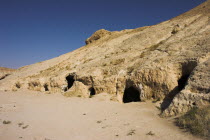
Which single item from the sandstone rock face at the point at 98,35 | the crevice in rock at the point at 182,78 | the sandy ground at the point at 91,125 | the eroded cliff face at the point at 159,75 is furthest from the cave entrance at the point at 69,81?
the sandstone rock face at the point at 98,35

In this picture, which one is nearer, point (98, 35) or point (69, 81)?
point (69, 81)

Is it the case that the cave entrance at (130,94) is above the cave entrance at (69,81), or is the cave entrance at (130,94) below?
below

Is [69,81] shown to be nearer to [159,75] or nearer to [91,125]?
[159,75]

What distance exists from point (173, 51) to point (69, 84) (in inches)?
501

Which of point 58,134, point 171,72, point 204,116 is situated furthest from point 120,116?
point 171,72

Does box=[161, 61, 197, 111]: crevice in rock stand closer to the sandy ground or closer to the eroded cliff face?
the eroded cliff face

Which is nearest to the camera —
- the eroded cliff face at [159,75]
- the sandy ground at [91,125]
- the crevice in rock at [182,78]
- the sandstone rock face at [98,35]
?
the sandy ground at [91,125]

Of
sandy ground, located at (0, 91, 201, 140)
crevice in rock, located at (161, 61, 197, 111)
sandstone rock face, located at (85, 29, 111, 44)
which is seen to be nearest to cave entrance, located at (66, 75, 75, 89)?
sandy ground, located at (0, 91, 201, 140)

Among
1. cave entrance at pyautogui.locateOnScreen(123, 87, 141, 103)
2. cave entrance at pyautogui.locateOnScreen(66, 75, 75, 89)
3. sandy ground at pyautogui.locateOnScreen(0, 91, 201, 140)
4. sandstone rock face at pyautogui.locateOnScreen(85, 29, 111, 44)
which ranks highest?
sandstone rock face at pyautogui.locateOnScreen(85, 29, 111, 44)

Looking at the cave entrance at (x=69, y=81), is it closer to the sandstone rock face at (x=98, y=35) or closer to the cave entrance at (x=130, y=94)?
the cave entrance at (x=130, y=94)

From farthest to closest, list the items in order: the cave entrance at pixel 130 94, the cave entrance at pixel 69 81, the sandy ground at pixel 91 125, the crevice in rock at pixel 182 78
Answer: the cave entrance at pixel 69 81
the cave entrance at pixel 130 94
the crevice in rock at pixel 182 78
the sandy ground at pixel 91 125

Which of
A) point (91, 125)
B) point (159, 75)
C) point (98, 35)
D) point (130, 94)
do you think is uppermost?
point (98, 35)

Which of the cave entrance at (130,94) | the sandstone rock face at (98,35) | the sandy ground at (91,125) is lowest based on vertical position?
the sandy ground at (91,125)

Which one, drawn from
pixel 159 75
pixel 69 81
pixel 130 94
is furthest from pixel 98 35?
pixel 159 75
